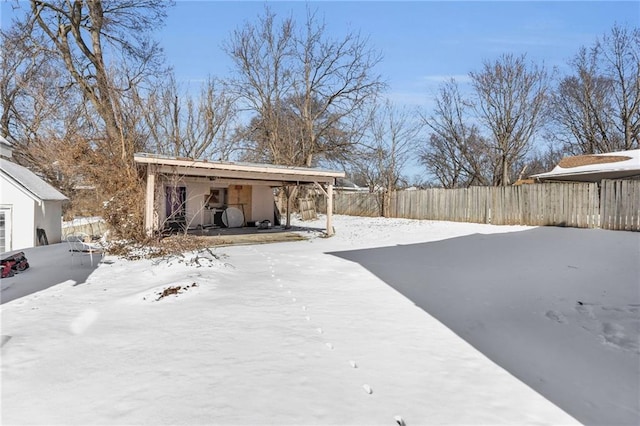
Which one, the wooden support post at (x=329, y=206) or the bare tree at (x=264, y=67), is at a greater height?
the bare tree at (x=264, y=67)

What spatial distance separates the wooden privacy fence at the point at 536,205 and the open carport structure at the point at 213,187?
18.3ft

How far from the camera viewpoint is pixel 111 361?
3.23 meters

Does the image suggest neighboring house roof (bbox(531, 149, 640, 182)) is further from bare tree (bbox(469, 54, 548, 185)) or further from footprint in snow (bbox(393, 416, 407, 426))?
footprint in snow (bbox(393, 416, 407, 426))

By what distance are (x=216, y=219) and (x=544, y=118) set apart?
2148 cm

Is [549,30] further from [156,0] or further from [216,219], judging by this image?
[156,0]

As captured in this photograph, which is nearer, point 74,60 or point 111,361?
point 111,361

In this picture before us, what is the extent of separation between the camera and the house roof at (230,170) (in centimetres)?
1047

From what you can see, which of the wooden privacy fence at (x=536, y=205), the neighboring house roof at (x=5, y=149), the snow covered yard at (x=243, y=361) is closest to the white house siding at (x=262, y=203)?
the wooden privacy fence at (x=536, y=205)

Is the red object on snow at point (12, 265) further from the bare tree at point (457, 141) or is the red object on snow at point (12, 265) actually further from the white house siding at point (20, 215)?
the bare tree at point (457, 141)

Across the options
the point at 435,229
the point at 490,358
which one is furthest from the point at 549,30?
the point at 490,358

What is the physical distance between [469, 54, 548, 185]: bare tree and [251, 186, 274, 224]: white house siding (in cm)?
1498

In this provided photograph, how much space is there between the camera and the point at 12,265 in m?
7.12

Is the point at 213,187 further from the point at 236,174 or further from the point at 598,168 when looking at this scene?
the point at 598,168

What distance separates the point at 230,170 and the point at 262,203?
6.39 metres
